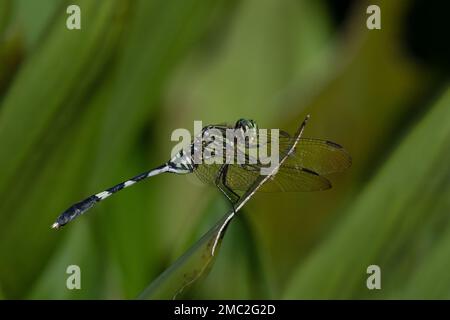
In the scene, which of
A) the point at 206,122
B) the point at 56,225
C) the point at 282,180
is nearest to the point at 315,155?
the point at 282,180

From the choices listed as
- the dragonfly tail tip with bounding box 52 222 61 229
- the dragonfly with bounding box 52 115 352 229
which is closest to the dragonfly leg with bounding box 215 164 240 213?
the dragonfly with bounding box 52 115 352 229

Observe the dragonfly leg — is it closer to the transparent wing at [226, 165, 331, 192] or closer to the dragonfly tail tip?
the transparent wing at [226, 165, 331, 192]

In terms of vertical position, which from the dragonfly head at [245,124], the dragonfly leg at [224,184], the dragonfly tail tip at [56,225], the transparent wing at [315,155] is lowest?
the dragonfly tail tip at [56,225]

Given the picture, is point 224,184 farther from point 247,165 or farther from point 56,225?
point 56,225

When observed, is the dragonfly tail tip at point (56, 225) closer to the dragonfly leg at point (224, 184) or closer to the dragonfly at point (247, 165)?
the dragonfly at point (247, 165)

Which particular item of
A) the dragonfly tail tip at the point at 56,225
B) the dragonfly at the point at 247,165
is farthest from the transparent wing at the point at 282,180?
the dragonfly tail tip at the point at 56,225
